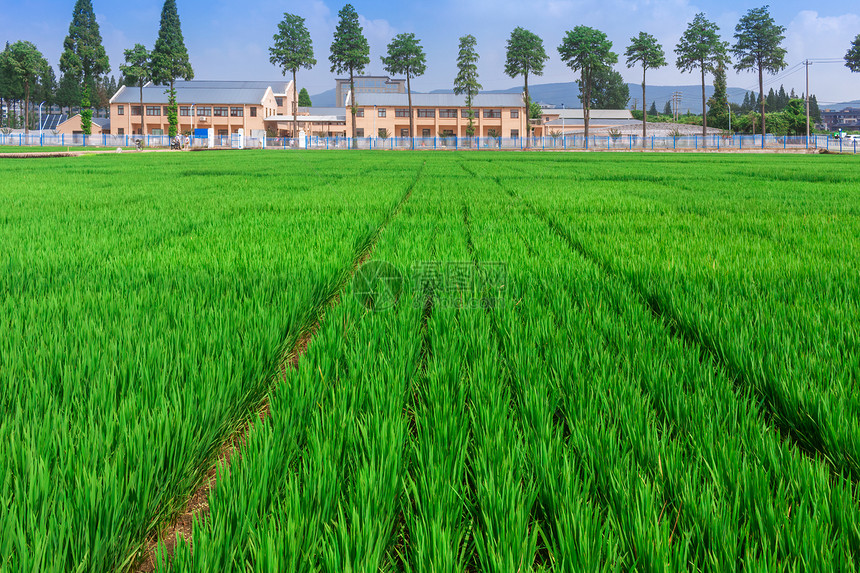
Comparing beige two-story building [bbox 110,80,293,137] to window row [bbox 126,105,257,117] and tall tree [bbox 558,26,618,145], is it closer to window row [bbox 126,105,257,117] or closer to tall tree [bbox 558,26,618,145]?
window row [bbox 126,105,257,117]

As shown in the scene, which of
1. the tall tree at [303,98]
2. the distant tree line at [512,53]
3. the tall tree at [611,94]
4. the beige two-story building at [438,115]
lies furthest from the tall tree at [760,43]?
the tall tree at [303,98]

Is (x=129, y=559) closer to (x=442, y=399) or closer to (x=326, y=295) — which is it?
(x=442, y=399)

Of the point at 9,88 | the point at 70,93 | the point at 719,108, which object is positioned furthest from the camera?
the point at 70,93

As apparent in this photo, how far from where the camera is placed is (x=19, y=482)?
922 mm

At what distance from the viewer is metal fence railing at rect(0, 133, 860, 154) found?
174ft

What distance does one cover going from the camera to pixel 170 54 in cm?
6656

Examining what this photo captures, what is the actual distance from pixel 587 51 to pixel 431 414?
2956 inches

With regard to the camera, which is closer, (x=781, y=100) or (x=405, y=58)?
(x=405, y=58)

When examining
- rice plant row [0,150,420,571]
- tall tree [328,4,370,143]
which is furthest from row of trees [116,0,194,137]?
rice plant row [0,150,420,571]

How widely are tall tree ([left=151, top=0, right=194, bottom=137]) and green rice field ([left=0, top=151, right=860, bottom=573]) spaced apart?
229ft

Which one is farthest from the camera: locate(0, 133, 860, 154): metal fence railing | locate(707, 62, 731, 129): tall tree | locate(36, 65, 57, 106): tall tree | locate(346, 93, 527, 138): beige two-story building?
locate(36, 65, 57, 106): tall tree

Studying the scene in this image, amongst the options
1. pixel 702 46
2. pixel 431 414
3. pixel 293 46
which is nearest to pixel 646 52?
pixel 702 46

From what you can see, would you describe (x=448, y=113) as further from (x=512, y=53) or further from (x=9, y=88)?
(x=9, y=88)

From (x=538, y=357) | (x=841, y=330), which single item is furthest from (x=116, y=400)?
(x=841, y=330)
